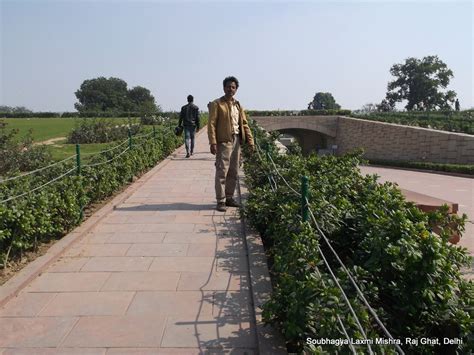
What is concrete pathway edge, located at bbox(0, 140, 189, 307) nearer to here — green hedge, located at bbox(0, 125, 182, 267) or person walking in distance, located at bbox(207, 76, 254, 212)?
green hedge, located at bbox(0, 125, 182, 267)

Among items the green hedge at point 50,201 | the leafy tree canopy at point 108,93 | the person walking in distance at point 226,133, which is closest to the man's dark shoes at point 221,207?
the person walking in distance at point 226,133

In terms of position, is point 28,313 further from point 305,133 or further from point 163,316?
point 305,133

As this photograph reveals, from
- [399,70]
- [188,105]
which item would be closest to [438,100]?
[399,70]

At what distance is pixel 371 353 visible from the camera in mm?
1873

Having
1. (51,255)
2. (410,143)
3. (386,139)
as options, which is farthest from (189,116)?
(386,139)

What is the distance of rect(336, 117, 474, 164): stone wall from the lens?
22.4 metres

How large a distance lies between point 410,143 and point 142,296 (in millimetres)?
25233

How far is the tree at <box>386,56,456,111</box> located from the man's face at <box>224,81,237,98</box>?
56.5m

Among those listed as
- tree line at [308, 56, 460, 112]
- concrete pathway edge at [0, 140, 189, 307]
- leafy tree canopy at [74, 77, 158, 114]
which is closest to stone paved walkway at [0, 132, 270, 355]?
concrete pathway edge at [0, 140, 189, 307]

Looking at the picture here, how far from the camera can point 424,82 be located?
2250 inches

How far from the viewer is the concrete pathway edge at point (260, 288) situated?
2642 millimetres

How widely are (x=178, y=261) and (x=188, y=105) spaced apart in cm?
746

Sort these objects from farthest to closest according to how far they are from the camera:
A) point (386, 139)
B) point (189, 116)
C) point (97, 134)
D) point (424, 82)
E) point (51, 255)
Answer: point (424, 82) < point (386, 139) < point (97, 134) < point (189, 116) < point (51, 255)

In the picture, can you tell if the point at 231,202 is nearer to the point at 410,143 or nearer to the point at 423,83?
the point at 410,143
